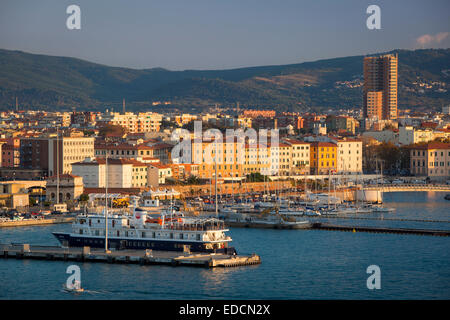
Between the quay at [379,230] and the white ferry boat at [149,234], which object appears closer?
the white ferry boat at [149,234]

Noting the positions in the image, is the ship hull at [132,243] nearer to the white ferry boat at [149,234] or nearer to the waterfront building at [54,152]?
the white ferry boat at [149,234]

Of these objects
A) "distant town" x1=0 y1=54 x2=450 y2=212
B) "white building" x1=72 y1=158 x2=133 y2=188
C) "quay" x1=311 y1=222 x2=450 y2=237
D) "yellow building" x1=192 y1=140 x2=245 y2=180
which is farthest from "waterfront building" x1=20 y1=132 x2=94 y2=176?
"quay" x1=311 y1=222 x2=450 y2=237

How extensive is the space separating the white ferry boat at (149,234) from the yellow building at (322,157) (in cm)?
2333

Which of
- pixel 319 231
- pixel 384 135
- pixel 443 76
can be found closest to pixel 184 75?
pixel 443 76

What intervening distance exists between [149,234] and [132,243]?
1.30ft

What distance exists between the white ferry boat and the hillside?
91652 mm

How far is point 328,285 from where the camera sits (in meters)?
18.1

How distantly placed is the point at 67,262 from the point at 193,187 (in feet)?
52.3

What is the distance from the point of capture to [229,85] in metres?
132

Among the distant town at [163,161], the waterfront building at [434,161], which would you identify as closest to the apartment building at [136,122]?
the distant town at [163,161]

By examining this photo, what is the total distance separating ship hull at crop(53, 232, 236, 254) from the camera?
20.8 meters

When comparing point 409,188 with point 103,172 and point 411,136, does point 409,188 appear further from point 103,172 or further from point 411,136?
point 411,136

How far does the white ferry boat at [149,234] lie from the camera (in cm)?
2083
